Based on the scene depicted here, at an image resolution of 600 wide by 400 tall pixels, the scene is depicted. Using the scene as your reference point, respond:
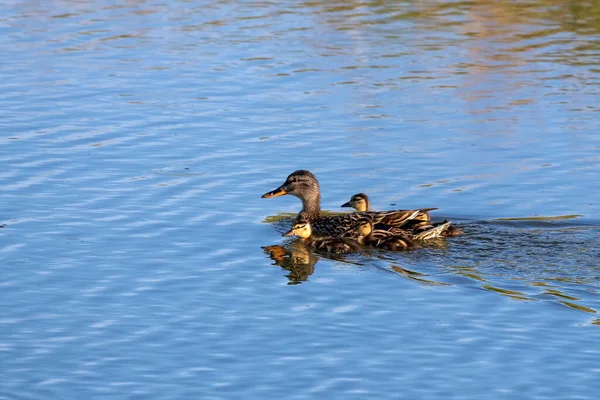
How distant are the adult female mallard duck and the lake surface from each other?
1.13 feet

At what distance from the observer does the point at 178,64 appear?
20.6 meters

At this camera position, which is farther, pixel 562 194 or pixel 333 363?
pixel 562 194

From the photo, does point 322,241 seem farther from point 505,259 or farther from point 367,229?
point 505,259

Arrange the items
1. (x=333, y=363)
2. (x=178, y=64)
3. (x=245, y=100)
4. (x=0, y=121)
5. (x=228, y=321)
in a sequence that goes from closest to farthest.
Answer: (x=333, y=363) < (x=228, y=321) < (x=0, y=121) < (x=245, y=100) < (x=178, y=64)

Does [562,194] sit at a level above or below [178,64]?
below

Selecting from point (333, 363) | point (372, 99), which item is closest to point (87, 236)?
point (333, 363)

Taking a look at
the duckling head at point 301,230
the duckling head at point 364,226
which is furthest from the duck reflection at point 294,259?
the duckling head at point 364,226

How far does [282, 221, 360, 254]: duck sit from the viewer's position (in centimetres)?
1293

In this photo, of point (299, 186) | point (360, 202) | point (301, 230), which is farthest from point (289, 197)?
point (301, 230)

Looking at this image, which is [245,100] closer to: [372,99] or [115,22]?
[372,99]

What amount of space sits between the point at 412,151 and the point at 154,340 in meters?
6.60

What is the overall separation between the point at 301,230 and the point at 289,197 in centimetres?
256

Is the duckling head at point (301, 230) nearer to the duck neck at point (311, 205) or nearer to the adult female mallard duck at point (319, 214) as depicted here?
the adult female mallard duck at point (319, 214)

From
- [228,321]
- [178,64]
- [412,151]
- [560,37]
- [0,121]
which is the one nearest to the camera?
[228,321]
